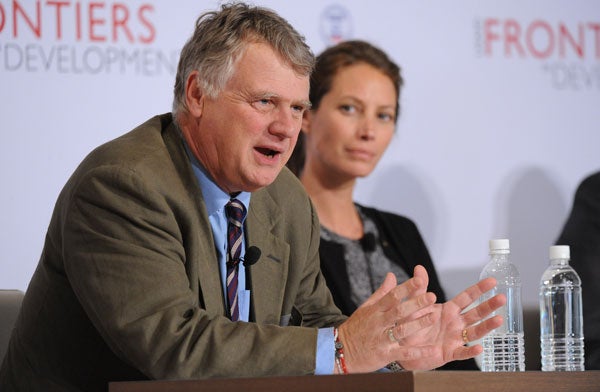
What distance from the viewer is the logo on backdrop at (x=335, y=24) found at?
4219 mm

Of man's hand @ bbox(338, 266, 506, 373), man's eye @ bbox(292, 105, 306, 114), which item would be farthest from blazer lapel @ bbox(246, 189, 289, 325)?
man's hand @ bbox(338, 266, 506, 373)

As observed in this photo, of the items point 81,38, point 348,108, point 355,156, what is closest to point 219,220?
point 81,38

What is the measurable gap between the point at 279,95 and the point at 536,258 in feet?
7.85

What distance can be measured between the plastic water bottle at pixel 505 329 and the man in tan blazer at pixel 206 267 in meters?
0.44

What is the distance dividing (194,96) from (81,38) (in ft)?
4.03

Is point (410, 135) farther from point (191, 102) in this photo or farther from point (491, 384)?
point (491, 384)

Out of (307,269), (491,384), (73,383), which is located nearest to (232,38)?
(307,269)

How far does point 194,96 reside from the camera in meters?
2.62

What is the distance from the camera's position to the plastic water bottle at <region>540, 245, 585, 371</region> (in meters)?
2.96

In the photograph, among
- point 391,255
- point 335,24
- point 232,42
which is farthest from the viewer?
point 335,24

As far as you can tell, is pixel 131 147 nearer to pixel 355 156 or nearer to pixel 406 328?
pixel 406 328

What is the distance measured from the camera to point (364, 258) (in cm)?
395

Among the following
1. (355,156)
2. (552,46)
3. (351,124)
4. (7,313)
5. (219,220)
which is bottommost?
(7,313)

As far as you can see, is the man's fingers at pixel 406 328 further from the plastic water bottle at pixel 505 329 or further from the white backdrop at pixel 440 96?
the white backdrop at pixel 440 96
